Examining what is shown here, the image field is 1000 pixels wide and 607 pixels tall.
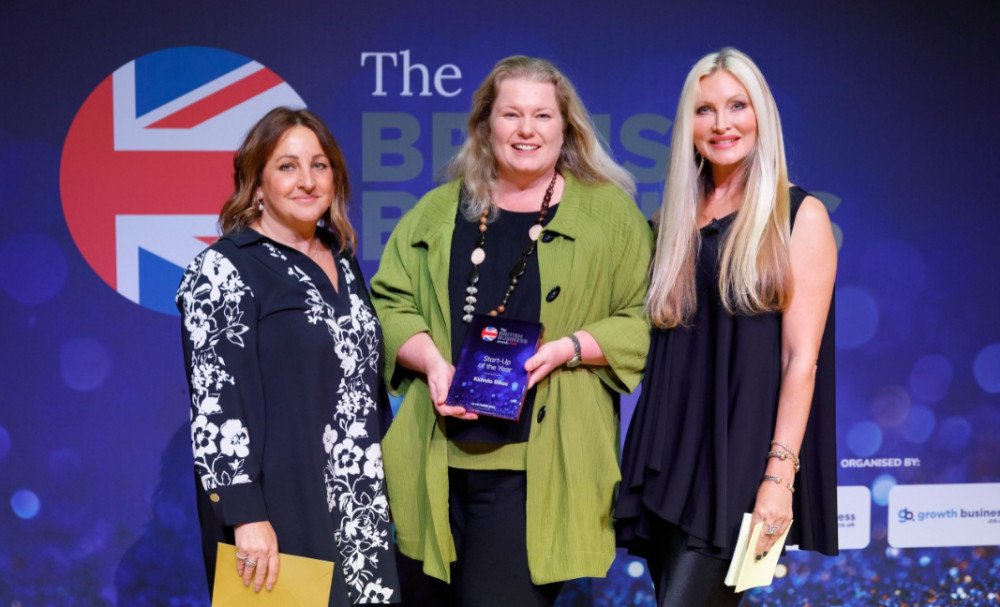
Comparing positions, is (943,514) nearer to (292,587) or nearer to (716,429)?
(716,429)

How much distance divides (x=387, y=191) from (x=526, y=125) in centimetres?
132

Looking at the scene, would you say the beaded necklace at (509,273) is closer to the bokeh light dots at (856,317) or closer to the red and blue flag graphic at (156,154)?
the red and blue flag graphic at (156,154)

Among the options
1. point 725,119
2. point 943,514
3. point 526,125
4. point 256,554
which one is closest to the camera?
point 256,554

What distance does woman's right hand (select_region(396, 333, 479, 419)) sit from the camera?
198 centimetres

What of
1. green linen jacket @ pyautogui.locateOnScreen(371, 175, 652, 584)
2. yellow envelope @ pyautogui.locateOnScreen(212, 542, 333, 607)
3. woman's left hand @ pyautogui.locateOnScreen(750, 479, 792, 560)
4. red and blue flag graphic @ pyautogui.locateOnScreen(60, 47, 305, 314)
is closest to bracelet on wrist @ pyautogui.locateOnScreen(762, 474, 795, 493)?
woman's left hand @ pyautogui.locateOnScreen(750, 479, 792, 560)

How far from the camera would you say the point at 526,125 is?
2109mm

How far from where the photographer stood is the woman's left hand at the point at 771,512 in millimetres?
1927

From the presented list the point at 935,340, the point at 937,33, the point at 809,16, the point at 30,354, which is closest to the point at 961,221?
the point at 935,340

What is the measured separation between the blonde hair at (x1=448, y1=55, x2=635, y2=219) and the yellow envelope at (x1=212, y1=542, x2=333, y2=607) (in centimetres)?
89

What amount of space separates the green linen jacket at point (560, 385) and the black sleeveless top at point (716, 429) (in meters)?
0.08

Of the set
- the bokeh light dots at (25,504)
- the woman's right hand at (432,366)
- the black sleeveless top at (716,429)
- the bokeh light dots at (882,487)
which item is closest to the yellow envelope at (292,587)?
the woman's right hand at (432,366)

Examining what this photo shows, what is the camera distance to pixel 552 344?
6.65 ft

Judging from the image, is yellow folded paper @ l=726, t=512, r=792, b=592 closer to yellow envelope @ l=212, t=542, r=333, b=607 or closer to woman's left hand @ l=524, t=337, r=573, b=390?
woman's left hand @ l=524, t=337, r=573, b=390

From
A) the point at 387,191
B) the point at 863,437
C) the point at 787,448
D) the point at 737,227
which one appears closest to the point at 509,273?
the point at 737,227
